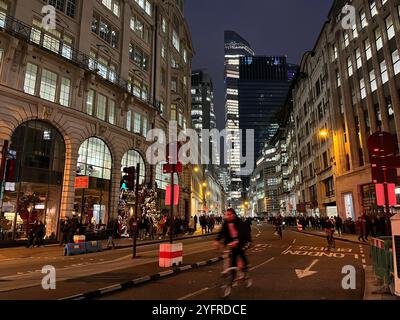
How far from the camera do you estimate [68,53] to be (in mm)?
26422

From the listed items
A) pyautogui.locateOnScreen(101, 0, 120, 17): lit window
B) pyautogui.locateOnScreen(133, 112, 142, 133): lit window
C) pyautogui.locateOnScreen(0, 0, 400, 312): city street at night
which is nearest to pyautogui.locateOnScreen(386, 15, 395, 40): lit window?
pyautogui.locateOnScreen(0, 0, 400, 312): city street at night

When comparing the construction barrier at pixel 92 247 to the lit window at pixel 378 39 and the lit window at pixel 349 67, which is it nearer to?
the lit window at pixel 378 39

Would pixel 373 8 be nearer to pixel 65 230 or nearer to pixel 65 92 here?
pixel 65 92

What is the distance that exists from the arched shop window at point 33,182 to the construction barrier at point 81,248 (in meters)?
6.02

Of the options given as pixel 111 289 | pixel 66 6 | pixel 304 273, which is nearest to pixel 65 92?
pixel 66 6

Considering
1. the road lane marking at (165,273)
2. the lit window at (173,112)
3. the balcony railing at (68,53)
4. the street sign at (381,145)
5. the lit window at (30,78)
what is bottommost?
the road lane marking at (165,273)

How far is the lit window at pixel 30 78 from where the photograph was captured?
2280cm

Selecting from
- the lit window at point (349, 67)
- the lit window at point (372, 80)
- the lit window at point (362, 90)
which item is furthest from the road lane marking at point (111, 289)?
the lit window at point (349, 67)

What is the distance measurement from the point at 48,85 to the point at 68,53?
3825 millimetres

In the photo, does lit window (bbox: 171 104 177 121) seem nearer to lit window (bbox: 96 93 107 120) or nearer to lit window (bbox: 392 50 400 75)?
lit window (bbox: 96 93 107 120)

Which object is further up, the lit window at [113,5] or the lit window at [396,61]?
the lit window at [113,5]

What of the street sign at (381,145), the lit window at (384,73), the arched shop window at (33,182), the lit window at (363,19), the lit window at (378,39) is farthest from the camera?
the lit window at (363,19)
